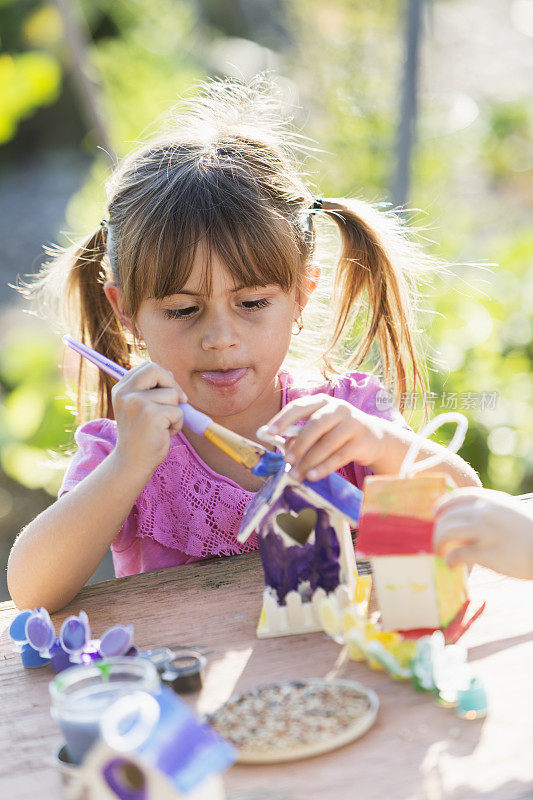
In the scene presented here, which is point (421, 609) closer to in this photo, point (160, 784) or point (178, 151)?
point (160, 784)

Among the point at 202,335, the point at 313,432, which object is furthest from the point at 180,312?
the point at 313,432

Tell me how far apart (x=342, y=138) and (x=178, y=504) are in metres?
2.06

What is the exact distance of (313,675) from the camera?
0.87 meters

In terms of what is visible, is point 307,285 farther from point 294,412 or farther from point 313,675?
point 313,675

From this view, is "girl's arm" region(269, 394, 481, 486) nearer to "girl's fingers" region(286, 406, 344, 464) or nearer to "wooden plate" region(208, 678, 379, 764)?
"girl's fingers" region(286, 406, 344, 464)

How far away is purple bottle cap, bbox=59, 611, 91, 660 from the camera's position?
37.8 inches

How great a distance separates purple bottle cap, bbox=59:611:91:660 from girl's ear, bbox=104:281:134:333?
0.66 meters

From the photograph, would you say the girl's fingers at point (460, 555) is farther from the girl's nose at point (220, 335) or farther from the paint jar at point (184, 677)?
the girl's nose at point (220, 335)

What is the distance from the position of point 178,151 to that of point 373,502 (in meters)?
0.80

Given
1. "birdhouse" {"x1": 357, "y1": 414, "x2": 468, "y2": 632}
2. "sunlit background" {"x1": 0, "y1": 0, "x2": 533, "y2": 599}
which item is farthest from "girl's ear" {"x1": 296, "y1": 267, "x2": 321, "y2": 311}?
"birdhouse" {"x1": 357, "y1": 414, "x2": 468, "y2": 632}

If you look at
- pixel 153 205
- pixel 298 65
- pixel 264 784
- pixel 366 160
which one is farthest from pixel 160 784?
pixel 298 65

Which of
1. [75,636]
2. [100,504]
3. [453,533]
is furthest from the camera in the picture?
[100,504]

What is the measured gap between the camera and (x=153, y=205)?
139 centimetres

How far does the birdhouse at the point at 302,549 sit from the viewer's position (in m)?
0.99
